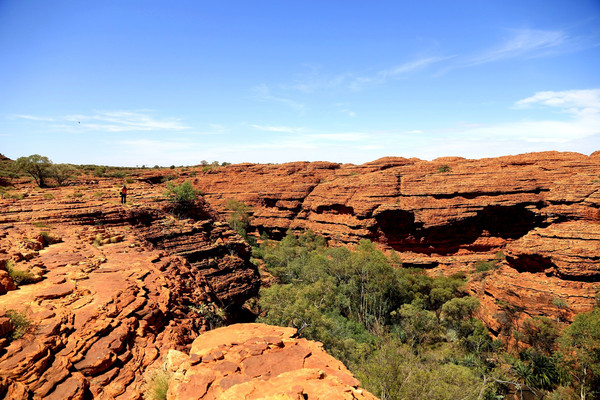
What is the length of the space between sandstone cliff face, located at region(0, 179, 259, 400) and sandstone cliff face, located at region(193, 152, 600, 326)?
24.8m

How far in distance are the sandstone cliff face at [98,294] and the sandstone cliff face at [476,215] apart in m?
24.8

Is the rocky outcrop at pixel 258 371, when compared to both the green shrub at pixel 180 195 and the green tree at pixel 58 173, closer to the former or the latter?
the green shrub at pixel 180 195

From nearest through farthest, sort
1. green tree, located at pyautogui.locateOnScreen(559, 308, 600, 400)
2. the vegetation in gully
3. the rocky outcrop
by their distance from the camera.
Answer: the rocky outcrop, the vegetation in gully, green tree, located at pyautogui.locateOnScreen(559, 308, 600, 400)

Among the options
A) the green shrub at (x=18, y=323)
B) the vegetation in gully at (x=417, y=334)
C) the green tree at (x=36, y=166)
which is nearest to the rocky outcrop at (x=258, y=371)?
the green shrub at (x=18, y=323)

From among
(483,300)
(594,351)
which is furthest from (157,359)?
(483,300)

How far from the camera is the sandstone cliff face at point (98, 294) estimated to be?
430 cm

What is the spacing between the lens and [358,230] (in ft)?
125

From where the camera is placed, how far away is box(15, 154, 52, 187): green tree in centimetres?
2661

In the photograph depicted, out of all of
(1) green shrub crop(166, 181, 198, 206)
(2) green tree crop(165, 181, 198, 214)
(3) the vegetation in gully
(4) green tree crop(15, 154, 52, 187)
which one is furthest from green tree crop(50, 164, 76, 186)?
(3) the vegetation in gully

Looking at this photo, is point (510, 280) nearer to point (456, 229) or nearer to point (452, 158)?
point (456, 229)

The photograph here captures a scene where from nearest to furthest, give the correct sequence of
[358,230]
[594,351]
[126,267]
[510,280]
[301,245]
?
1. [126,267]
2. [594,351]
3. [510,280]
4. [358,230]
5. [301,245]

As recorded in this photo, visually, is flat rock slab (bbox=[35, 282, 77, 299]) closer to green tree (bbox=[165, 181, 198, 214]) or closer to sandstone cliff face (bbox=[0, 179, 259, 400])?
sandstone cliff face (bbox=[0, 179, 259, 400])

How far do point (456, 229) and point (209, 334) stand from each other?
3496cm

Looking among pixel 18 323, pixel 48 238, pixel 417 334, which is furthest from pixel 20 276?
pixel 417 334
